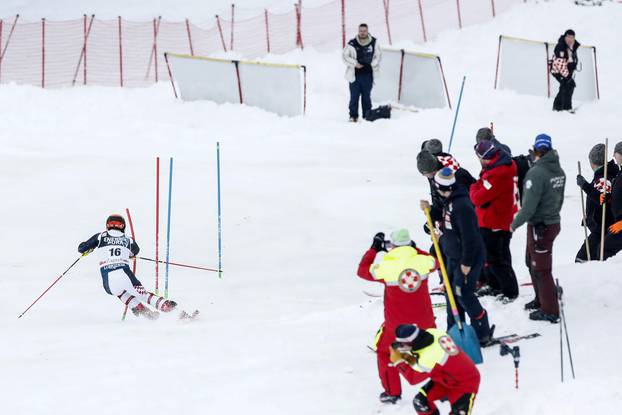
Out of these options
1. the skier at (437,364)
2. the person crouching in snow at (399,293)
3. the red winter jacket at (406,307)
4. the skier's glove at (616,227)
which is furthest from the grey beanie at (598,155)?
the skier at (437,364)

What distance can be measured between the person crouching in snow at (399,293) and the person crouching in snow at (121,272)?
409 cm

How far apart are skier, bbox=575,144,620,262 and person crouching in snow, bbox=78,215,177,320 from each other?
A: 471 centimetres

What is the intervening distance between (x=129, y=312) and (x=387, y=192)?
5.32m

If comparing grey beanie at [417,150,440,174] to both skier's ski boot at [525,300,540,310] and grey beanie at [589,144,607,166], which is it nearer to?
skier's ski boot at [525,300,540,310]

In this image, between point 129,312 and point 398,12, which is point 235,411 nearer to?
point 129,312

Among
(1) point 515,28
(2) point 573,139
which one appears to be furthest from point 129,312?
(1) point 515,28

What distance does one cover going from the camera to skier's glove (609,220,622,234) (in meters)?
10.0

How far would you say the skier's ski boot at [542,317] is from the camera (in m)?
8.74

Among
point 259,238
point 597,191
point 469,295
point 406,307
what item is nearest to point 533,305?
point 469,295

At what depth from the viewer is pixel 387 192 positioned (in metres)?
15.3

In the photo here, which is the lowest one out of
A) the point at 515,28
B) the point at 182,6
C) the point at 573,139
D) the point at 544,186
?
the point at 544,186

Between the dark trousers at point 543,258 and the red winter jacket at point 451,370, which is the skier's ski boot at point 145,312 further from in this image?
the red winter jacket at point 451,370

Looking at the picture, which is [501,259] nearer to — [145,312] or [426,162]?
[426,162]

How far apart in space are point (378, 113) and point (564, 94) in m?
3.74
